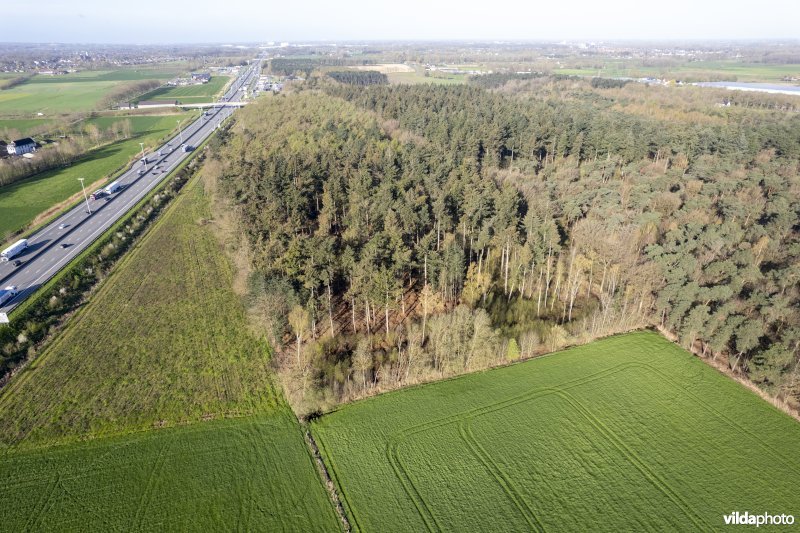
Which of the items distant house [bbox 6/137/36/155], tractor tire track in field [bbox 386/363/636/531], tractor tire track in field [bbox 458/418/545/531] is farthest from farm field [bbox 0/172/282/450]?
distant house [bbox 6/137/36/155]

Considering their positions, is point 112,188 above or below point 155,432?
above

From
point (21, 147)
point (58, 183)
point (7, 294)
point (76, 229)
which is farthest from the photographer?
point (21, 147)

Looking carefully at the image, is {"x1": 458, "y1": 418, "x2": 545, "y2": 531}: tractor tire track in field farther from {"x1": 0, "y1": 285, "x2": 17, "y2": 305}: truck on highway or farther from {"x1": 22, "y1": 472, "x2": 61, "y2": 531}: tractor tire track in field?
{"x1": 0, "y1": 285, "x2": 17, "y2": 305}: truck on highway

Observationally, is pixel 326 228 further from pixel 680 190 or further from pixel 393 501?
pixel 680 190

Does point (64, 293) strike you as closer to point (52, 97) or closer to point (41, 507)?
point (41, 507)

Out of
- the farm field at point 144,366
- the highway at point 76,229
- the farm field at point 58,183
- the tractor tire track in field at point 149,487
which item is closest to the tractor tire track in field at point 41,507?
the farm field at point 144,366

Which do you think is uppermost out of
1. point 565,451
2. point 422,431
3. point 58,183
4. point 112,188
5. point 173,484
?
point 58,183

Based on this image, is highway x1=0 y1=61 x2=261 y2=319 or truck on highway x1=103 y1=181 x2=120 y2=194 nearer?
highway x1=0 y1=61 x2=261 y2=319

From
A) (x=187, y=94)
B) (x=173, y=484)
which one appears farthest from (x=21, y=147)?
(x=173, y=484)
